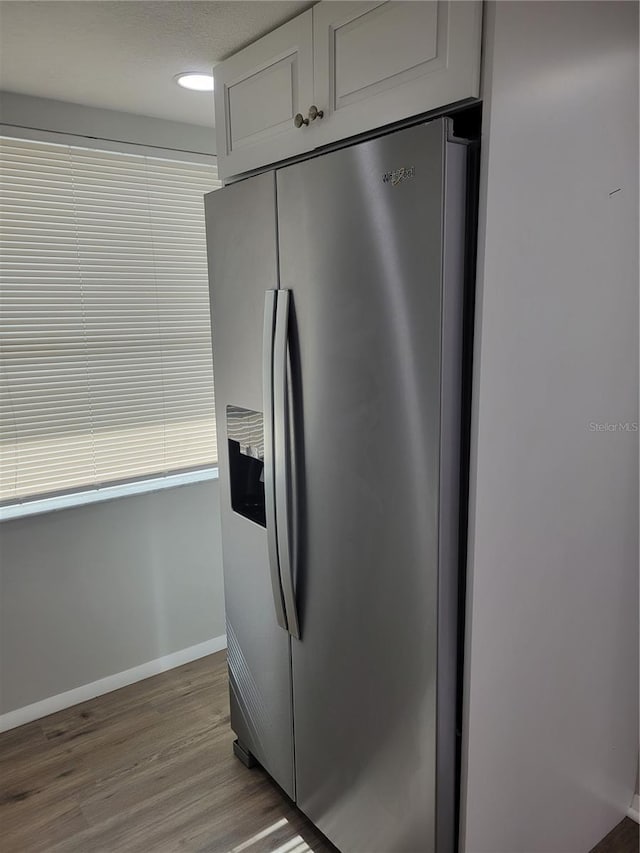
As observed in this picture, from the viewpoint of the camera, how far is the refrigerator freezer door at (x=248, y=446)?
176 cm

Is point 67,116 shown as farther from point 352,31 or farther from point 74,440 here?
point 352,31

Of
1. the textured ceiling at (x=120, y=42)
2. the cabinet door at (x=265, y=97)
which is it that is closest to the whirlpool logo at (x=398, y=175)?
the cabinet door at (x=265, y=97)

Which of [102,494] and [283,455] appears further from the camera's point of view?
[102,494]

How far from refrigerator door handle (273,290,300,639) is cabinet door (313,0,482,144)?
47 cm

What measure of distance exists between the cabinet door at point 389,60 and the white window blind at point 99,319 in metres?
1.31

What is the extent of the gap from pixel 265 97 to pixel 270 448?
0.95 metres

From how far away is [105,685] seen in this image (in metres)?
2.74

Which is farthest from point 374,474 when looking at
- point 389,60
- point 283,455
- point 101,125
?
point 101,125

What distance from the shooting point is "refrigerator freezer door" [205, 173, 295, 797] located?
5.79 ft

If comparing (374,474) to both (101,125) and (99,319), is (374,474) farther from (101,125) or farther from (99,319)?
(101,125)

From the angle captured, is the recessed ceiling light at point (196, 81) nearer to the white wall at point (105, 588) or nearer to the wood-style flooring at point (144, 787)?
the white wall at point (105, 588)

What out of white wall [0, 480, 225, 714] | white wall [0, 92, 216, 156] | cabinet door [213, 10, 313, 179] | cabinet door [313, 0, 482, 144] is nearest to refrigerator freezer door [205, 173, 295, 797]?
cabinet door [213, 10, 313, 179]

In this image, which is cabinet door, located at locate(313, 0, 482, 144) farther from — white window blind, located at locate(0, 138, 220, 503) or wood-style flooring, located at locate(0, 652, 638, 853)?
wood-style flooring, located at locate(0, 652, 638, 853)

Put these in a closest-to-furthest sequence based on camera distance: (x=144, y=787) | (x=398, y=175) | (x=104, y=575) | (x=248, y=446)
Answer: (x=398, y=175) < (x=248, y=446) < (x=144, y=787) < (x=104, y=575)
